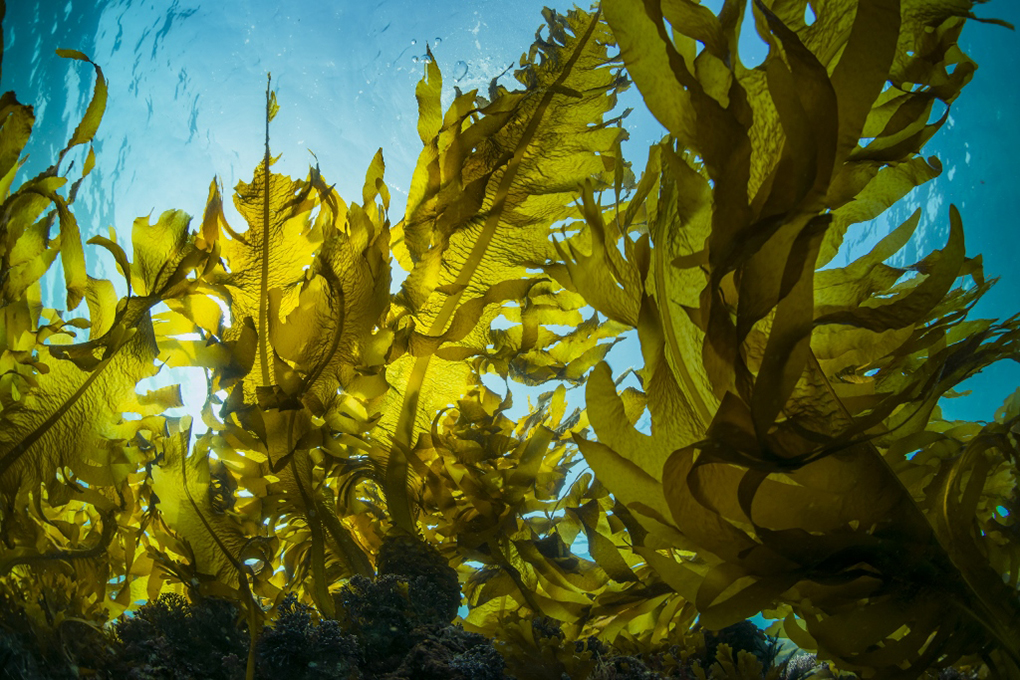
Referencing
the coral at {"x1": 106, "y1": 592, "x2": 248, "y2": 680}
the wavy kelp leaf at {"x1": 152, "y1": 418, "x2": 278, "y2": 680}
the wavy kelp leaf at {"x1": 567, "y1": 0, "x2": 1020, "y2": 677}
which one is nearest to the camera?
the wavy kelp leaf at {"x1": 567, "y1": 0, "x2": 1020, "y2": 677}

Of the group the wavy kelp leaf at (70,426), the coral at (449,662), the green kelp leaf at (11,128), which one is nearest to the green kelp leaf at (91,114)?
the green kelp leaf at (11,128)

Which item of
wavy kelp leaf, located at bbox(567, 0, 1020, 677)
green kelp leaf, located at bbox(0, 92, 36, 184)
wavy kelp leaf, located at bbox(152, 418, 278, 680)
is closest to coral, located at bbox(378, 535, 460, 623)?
wavy kelp leaf, located at bbox(152, 418, 278, 680)

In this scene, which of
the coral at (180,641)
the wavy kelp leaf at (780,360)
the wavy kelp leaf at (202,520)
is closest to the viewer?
the wavy kelp leaf at (780,360)

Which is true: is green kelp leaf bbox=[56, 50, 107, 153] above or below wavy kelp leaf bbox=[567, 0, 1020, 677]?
above

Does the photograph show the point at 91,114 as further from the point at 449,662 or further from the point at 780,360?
the point at 780,360

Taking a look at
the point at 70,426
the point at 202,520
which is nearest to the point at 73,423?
the point at 70,426

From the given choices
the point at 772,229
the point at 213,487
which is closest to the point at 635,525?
the point at 772,229

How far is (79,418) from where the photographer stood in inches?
40.3

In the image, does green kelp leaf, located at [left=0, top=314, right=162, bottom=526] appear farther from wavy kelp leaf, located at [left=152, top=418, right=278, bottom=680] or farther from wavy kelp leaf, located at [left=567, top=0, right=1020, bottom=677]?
wavy kelp leaf, located at [left=567, top=0, right=1020, bottom=677]

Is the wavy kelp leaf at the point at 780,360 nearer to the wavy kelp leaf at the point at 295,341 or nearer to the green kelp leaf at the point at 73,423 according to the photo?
the wavy kelp leaf at the point at 295,341

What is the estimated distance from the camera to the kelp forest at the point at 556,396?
0.65 meters

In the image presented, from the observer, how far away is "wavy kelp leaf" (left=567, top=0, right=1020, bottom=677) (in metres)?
0.60

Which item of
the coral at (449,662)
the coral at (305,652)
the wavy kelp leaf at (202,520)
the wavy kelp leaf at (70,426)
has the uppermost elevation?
the wavy kelp leaf at (70,426)

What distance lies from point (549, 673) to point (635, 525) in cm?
29
